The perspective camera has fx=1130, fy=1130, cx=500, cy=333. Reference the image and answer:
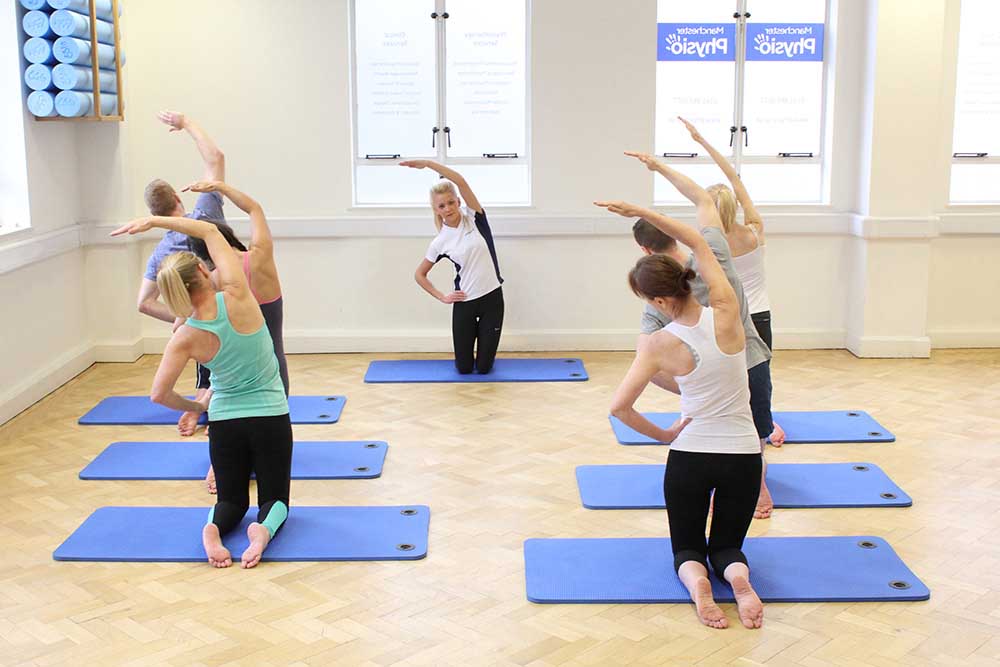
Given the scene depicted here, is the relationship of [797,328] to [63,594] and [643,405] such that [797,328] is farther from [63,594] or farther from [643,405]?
[63,594]

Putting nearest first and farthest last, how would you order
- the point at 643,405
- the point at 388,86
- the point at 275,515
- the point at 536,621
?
the point at 536,621
the point at 275,515
the point at 643,405
the point at 388,86

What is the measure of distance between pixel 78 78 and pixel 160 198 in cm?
146

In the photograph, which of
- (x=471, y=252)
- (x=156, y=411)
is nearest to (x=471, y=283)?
(x=471, y=252)

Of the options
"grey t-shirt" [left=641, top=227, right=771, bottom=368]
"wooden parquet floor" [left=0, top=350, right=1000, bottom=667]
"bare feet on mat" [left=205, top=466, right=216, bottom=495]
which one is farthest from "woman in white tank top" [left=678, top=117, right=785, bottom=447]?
"bare feet on mat" [left=205, top=466, right=216, bottom=495]

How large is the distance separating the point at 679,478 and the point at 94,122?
4.81m

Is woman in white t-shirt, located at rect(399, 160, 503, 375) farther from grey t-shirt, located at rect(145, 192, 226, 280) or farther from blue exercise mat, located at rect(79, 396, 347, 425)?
grey t-shirt, located at rect(145, 192, 226, 280)

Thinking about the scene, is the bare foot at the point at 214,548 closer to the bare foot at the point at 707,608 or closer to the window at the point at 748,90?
the bare foot at the point at 707,608

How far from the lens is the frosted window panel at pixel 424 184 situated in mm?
7391

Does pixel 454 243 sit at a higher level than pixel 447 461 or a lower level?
higher

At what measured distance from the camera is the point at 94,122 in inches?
272

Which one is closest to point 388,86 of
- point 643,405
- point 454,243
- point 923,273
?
point 454,243

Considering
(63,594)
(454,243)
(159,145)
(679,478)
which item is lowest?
(63,594)

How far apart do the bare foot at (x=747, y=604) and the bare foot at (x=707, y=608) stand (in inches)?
2.4

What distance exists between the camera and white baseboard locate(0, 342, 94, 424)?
5852 mm
